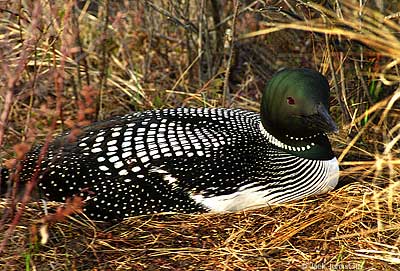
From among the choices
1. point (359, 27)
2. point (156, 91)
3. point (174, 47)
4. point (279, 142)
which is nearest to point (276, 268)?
point (279, 142)

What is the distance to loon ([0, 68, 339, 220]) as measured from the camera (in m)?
2.92

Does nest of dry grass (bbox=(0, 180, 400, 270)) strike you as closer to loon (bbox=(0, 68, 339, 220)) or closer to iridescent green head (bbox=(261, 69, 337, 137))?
loon (bbox=(0, 68, 339, 220))

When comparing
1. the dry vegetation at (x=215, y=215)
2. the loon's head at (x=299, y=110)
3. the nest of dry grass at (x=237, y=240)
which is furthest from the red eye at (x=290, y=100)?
the nest of dry grass at (x=237, y=240)

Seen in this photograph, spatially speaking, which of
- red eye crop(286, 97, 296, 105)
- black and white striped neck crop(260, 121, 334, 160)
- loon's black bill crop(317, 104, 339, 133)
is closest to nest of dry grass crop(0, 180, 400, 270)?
black and white striped neck crop(260, 121, 334, 160)

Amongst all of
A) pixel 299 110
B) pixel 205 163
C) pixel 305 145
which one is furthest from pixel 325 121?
pixel 205 163

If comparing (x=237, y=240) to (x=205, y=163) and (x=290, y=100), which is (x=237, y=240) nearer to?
(x=205, y=163)

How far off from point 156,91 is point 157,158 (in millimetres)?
1308

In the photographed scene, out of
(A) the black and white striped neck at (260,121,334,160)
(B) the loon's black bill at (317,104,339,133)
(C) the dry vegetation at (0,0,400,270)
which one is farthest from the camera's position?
(A) the black and white striped neck at (260,121,334,160)

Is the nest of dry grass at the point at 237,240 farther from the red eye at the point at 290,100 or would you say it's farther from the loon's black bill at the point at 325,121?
the red eye at the point at 290,100

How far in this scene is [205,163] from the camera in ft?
9.65

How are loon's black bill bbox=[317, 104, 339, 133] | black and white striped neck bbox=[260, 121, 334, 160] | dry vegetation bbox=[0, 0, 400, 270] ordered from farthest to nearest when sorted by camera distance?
1. black and white striped neck bbox=[260, 121, 334, 160]
2. loon's black bill bbox=[317, 104, 339, 133]
3. dry vegetation bbox=[0, 0, 400, 270]

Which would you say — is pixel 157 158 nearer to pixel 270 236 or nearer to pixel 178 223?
pixel 178 223

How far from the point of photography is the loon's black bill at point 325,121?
9.28 feet

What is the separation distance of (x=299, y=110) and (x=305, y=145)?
0.68ft
